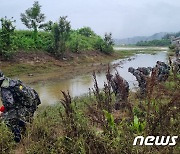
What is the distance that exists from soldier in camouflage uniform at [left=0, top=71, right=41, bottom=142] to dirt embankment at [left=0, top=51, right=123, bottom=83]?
13.6 metres

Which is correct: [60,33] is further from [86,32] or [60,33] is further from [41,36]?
[86,32]

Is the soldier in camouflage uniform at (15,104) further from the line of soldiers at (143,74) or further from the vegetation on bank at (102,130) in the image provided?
the line of soldiers at (143,74)

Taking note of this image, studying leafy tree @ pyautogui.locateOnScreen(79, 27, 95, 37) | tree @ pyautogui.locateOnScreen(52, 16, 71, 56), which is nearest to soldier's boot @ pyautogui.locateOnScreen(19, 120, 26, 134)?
tree @ pyautogui.locateOnScreen(52, 16, 71, 56)

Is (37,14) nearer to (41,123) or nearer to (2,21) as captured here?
(2,21)

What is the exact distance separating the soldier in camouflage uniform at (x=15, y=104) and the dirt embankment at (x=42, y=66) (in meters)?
13.6

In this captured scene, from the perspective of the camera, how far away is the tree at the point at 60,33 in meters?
31.2

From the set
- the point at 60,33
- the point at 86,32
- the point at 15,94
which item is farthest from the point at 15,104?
the point at 86,32

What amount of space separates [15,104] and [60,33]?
25.2 metres

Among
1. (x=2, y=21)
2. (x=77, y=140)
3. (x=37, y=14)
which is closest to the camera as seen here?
(x=77, y=140)

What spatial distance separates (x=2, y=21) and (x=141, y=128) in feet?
73.6

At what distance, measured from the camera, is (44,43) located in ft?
109

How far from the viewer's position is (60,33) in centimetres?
3131

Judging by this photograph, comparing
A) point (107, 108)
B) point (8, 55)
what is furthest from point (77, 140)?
point (8, 55)

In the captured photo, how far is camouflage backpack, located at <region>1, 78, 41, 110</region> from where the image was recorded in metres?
6.46
